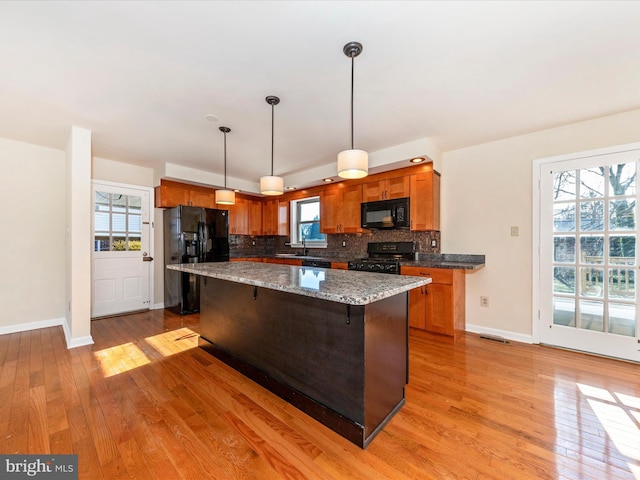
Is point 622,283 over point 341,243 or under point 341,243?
under

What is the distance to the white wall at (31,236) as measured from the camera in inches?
136

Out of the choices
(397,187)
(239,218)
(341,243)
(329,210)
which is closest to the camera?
(397,187)

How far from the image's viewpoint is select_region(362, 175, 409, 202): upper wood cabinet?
388 centimetres

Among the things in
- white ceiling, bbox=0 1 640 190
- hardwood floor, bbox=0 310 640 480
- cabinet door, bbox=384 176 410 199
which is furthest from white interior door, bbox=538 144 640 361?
cabinet door, bbox=384 176 410 199

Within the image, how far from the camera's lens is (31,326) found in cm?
361

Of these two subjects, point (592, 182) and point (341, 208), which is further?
point (341, 208)

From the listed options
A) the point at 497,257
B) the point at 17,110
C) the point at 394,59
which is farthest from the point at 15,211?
the point at 497,257

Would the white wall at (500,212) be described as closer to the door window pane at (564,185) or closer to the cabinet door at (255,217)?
the door window pane at (564,185)

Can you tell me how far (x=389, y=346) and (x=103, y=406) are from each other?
81.1 inches

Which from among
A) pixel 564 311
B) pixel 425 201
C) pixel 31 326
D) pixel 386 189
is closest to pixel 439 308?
pixel 564 311

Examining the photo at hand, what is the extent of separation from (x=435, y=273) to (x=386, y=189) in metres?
1.42

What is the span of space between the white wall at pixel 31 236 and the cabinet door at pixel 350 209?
4.06 m

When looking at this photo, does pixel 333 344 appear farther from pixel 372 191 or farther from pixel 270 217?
pixel 270 217

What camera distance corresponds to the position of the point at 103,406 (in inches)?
76.3
